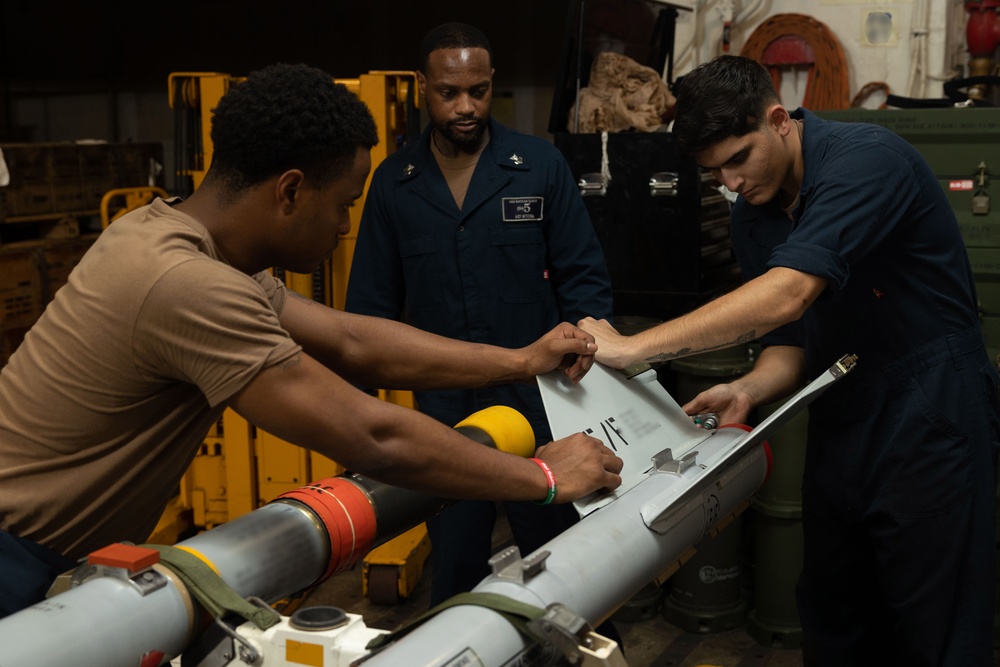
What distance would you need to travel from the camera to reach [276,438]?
3594 mm

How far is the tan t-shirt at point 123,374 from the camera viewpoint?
1303mm

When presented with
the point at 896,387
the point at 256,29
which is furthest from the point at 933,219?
the point at 256,29

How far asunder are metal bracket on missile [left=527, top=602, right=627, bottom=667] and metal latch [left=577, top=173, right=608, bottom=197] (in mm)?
2545

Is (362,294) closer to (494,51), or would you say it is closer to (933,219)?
(933,219)

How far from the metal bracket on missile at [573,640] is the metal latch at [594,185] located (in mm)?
2545

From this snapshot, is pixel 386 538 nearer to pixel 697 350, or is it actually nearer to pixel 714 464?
pixel 714 464

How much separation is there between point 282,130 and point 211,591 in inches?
25.0

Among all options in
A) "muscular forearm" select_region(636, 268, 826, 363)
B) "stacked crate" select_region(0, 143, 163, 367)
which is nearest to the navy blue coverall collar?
"muscular forearm" select_region(636, 268, 826, 363)

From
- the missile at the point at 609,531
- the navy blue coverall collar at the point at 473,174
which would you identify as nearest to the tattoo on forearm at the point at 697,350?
the missile at the point at 609,531

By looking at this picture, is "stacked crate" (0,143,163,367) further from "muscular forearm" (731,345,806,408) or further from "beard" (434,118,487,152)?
"muscular forearm" (731,345,806,408)

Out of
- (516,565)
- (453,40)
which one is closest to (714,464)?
(516,565)

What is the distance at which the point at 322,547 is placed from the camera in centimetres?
145

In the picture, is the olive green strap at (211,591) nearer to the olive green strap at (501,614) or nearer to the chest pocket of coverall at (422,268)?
the olive green strap at (501,614)

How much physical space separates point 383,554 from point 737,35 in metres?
3.13
